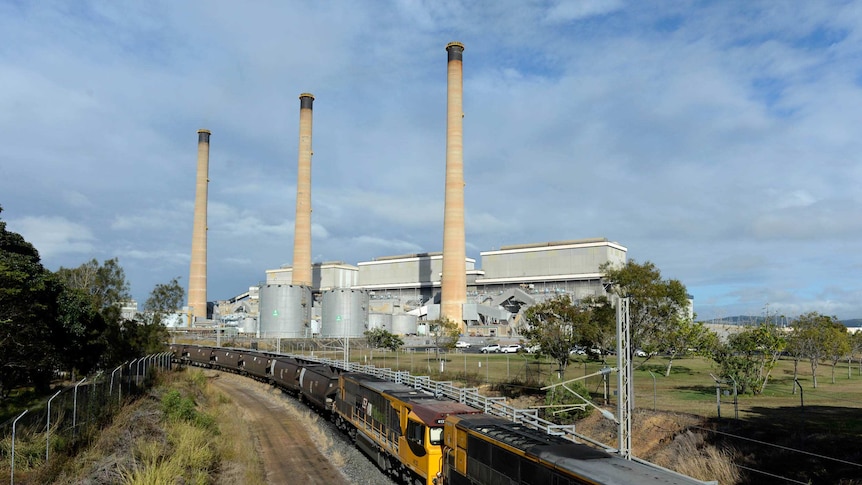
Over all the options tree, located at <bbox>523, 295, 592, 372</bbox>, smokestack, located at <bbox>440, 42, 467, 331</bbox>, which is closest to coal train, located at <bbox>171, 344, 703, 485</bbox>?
tree, located at <bbox>523, 295, 592, 372</bbox>

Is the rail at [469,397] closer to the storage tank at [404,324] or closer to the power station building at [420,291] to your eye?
the power station building at [420,291]

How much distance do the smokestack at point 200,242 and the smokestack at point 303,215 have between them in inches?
1104

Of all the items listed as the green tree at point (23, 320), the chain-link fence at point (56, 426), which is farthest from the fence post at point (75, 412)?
the green tree at point (23, 320)

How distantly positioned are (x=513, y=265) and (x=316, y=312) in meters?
53.0

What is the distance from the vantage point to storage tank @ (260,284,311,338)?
112 metres

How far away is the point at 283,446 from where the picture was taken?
3189cm

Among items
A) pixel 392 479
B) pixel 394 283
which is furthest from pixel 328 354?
pixel 394 283

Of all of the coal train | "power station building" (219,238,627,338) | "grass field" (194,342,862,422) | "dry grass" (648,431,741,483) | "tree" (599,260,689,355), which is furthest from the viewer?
"power station building" (219,238,627,338)

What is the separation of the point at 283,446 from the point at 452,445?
16.2 metres

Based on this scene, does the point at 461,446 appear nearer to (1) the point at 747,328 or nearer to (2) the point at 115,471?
(2) the point at 115,471

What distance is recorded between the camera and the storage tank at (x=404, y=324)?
132 m

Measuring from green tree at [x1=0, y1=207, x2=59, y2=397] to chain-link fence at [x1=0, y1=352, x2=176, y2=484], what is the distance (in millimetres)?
4472

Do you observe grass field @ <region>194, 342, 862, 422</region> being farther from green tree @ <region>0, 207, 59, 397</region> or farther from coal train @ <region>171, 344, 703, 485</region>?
green tree @ <region>0, 207, 59, 397</region>

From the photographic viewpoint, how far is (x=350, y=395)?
32.9m
